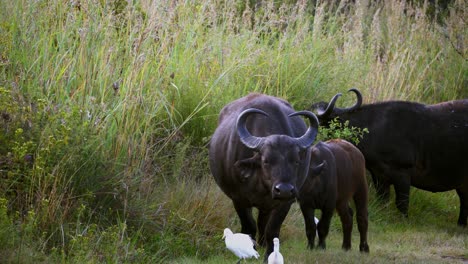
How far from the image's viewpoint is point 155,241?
8.14 m

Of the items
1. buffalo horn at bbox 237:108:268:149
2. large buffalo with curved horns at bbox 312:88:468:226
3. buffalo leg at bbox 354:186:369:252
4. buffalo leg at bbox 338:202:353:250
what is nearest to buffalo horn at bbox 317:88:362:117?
large buffalo with curved horns at bbox 312:88:468:226

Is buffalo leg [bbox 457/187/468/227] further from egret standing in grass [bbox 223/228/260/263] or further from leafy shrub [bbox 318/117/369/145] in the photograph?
egret standing in grass [bbox 223/228/260/263]

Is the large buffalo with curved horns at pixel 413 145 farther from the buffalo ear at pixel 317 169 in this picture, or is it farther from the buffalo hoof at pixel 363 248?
the buffalo ear at pixel 317 169

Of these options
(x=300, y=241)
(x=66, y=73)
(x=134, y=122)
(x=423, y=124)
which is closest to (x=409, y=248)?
(x=300, y=241)

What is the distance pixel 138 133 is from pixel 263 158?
1.62 metres

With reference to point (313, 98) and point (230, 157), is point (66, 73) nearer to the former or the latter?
point (230, 157)

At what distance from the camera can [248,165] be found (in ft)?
26.6

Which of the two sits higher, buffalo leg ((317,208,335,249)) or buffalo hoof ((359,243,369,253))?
buffalo leg ((317,208,335,249))

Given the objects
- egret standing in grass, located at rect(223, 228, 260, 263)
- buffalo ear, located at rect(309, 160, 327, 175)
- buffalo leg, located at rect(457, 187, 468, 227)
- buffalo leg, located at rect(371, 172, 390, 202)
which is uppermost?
buffalo ear, located at rect(309, 160, 327, 175)

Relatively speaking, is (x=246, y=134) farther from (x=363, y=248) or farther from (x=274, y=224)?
(x=363, y=248)

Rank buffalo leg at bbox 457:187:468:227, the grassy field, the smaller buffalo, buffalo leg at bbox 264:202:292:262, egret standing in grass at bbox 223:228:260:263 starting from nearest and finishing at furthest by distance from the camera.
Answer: the grassy field, egret standing in grass at bbox 223:228:260:263, buffalo leg at bbox 264:202:292:262, the smaller buffalo, buffalo leg at bbox 457:187:468:227

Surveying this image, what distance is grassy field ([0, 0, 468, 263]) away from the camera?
7.36 m

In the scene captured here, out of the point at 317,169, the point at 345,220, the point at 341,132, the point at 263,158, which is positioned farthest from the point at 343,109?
the point at 263,158

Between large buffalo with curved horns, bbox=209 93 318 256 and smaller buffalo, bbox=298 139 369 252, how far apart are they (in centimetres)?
40
